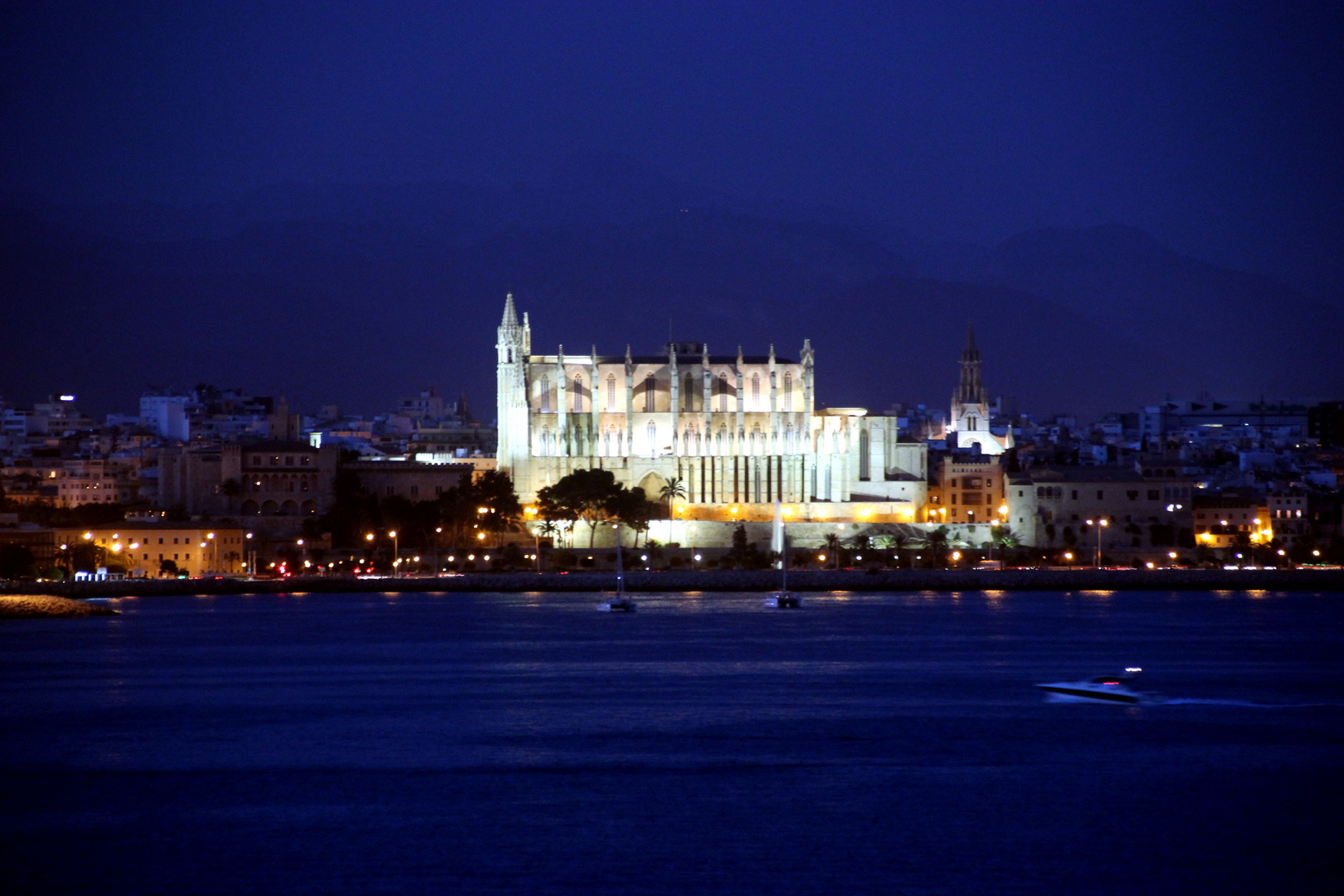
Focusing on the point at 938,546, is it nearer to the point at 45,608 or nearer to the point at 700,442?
the point at 700,442

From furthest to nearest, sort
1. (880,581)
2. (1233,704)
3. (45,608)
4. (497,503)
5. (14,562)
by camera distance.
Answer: (497,503)
(880,581)
(14,562)
(45,608)
(1233,704)

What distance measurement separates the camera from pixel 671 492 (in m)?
82.2

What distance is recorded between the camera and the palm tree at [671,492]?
3228 inches

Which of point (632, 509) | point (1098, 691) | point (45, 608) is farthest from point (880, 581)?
point (1098, 691)

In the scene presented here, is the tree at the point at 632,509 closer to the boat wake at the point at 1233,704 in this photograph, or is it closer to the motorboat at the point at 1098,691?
the motorboat at the point at 1098,691

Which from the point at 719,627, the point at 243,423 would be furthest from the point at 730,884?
the point at 243,423

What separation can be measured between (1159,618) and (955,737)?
27.6m

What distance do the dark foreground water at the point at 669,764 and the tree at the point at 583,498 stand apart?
75.0ft

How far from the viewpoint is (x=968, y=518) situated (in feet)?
286

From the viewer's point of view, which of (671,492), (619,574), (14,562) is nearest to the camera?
(619,574)

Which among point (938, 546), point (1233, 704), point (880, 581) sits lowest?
point (1233, 704)

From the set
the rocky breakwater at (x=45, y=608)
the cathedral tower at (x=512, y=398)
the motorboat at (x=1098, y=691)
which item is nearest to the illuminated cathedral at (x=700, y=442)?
the cathedral tower at (x=512, y=398)

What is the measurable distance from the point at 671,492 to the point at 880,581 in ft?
38.1

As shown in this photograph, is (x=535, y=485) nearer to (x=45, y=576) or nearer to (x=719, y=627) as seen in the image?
(x=45, y=576)
